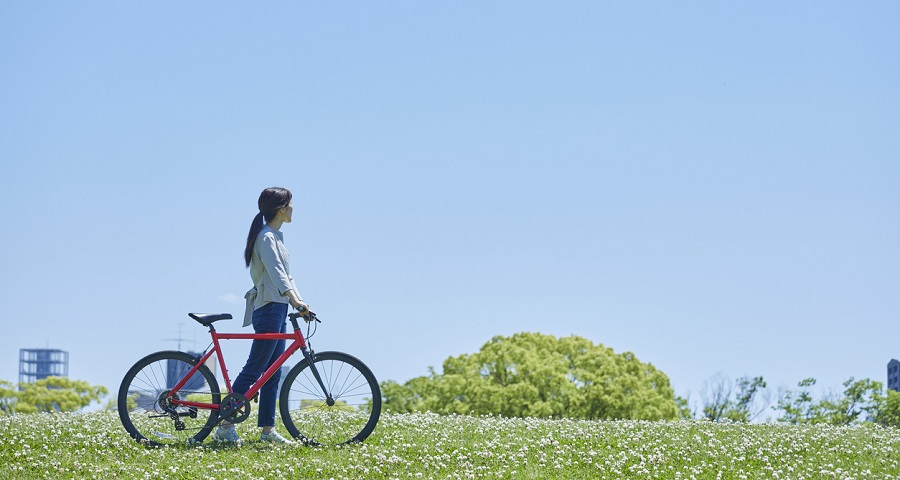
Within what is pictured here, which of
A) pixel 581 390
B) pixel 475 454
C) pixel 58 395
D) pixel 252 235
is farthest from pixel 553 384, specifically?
pixel 58 395

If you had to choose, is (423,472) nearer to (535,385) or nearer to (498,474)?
(498,474)

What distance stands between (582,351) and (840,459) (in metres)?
32.3

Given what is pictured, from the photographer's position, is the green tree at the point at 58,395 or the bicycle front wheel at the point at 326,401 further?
the green tree at the point at 58,395

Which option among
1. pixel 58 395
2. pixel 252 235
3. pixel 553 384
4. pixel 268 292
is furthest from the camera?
pixel 58 395

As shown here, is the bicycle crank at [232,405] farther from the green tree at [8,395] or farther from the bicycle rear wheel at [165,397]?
the green tree at [8,395]

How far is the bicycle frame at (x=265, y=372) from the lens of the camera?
1141 centimetres

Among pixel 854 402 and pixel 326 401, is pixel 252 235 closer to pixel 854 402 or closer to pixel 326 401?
pixel 326 401

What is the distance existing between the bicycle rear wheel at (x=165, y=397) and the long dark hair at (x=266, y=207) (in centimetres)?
161

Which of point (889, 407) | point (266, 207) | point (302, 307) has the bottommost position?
point (889, 407)

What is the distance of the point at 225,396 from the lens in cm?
1152

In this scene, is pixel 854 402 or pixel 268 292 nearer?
pixel 268 292

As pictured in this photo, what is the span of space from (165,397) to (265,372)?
4.36 ft

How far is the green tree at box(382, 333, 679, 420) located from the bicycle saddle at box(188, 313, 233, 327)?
28.7 m

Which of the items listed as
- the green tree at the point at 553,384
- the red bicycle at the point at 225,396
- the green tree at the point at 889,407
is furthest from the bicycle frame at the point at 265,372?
the green tree at the point at 889,407
